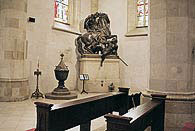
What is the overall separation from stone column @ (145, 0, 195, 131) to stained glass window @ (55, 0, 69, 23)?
694cm

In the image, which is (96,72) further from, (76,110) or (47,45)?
(76,110)

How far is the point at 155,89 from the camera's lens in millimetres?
Result: 4008

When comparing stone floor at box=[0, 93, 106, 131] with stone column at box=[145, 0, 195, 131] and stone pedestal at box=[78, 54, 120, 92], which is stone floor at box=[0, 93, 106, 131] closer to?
stone column at box=[145, 0, 195, 131]

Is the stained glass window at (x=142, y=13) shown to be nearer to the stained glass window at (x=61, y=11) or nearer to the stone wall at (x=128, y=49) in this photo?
the stone wall at (x=128, y=49)

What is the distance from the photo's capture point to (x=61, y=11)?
33.7 feet

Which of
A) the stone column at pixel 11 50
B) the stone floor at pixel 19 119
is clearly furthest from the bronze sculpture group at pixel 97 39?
the stone floor at pixel 19 119

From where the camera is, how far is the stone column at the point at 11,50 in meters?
6.75

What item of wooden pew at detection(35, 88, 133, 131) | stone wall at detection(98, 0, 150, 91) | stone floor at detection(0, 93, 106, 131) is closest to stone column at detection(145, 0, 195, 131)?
wooden pew at detection(35, 88, 133, 131)

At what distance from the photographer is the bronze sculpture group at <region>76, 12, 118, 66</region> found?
9.41m

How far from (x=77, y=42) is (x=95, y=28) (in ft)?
3.61

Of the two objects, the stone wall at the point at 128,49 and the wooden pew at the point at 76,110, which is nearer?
the wooden pew at the point at 76,110

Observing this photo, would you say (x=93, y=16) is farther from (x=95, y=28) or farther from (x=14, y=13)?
(x=14, y=13)

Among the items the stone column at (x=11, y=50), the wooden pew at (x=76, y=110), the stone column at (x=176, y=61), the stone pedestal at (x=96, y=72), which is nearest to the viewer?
the wooden pew at (x=76, y=110)

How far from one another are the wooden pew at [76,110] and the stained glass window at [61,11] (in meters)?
6.92
